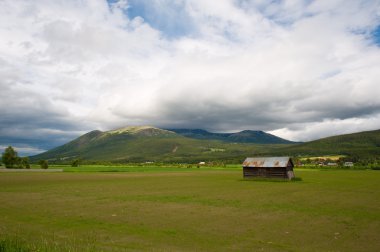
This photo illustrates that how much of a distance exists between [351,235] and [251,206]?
1304 cm

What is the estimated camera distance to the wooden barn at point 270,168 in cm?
8000

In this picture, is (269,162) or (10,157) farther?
(10,157)

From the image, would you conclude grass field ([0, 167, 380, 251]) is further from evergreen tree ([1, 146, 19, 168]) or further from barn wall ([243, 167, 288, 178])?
evergreen tree ([1, 146, 19, 168])

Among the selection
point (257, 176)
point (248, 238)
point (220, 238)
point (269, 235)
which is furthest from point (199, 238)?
point (257, 176)

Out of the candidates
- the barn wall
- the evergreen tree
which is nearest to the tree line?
the evergreen tree

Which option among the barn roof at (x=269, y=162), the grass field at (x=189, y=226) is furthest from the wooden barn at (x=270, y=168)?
the grass field at (x=189, y=226)

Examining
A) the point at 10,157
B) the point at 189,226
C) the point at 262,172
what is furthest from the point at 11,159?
the point at 189,226

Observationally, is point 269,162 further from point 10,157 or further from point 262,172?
point 10,157

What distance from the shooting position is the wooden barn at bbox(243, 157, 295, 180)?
80.0 m

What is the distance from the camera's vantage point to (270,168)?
3258 inches

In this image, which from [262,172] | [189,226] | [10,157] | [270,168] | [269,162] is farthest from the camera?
[10,157]

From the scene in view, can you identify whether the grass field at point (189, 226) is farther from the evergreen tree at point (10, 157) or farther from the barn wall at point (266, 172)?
the evergreen tree at point (10, 157)

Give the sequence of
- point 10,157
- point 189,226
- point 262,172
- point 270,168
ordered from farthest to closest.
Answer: point 10,157 < point 262,172 < point 270,168 < point 189,226

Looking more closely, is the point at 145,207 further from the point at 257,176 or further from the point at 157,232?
the point at 257,176
